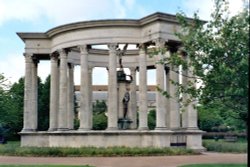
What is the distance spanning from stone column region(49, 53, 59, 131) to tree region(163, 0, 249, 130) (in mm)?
26692

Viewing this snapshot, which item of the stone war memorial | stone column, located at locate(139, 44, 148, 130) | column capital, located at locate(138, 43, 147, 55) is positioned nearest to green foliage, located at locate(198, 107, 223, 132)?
the stone war memorial

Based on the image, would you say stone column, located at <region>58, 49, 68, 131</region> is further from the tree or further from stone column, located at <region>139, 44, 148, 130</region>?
the tree

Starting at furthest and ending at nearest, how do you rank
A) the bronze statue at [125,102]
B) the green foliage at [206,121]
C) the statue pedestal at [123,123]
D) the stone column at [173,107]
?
1. the green foliage at [206,121]
2. the bronze statue at [125,102]
3. the stone column at [173,107]
4. the statue pedestal at [123,123]

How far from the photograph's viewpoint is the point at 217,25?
85.4ft

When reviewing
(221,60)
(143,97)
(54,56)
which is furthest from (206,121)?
(221,60)

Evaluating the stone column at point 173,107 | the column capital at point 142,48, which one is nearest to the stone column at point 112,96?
the column capital at point 142,48

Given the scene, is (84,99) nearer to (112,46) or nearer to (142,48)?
(112,46)

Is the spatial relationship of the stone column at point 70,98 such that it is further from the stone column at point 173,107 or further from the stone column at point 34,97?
the stone column at point 173,107

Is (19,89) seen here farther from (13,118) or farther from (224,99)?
(224,99)

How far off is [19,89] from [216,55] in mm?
71309

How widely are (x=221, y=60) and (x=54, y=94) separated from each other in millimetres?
30164

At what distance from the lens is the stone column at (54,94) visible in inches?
2023

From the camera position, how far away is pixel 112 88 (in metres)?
45.8

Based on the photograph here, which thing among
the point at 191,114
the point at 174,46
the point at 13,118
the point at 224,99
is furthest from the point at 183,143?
the point at 13,118
